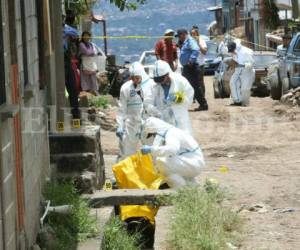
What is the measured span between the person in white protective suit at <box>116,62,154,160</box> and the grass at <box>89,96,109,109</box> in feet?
24.3

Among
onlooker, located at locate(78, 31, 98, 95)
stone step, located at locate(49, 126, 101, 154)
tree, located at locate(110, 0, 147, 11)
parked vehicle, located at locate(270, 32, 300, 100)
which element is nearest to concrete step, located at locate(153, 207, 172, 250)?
stone step, located at locate(49, 126, 101, 154)

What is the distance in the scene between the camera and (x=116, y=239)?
9078 millimetres

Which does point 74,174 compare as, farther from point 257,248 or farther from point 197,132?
point 197,132

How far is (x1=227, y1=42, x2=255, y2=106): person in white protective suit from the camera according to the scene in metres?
24.4

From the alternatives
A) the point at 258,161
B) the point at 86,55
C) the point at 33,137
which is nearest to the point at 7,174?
the point at 33,137

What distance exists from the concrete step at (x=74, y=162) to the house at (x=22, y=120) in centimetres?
79

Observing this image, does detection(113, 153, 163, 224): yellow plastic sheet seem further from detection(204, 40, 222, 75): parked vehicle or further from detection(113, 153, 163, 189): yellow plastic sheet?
detection(204, 40, 222, 75): parked vehicle

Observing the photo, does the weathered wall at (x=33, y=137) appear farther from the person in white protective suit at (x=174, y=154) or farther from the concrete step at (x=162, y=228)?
the person in white protective suit at (x=174, y=154)

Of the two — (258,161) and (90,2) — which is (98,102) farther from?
(258,161)

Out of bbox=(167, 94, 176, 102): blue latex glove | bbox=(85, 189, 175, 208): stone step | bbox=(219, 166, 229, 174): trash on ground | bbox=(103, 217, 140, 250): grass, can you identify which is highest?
bbox=(167, 94, 176, 102): blue latex glove

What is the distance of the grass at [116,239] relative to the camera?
8969mm

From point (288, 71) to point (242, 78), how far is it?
1268 millimetres

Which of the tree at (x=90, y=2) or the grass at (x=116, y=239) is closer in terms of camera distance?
the grass at (x=116, y=239)

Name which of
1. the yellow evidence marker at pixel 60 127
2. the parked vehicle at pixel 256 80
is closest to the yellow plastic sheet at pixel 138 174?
the yellow evidence marker at pixel 60 127
